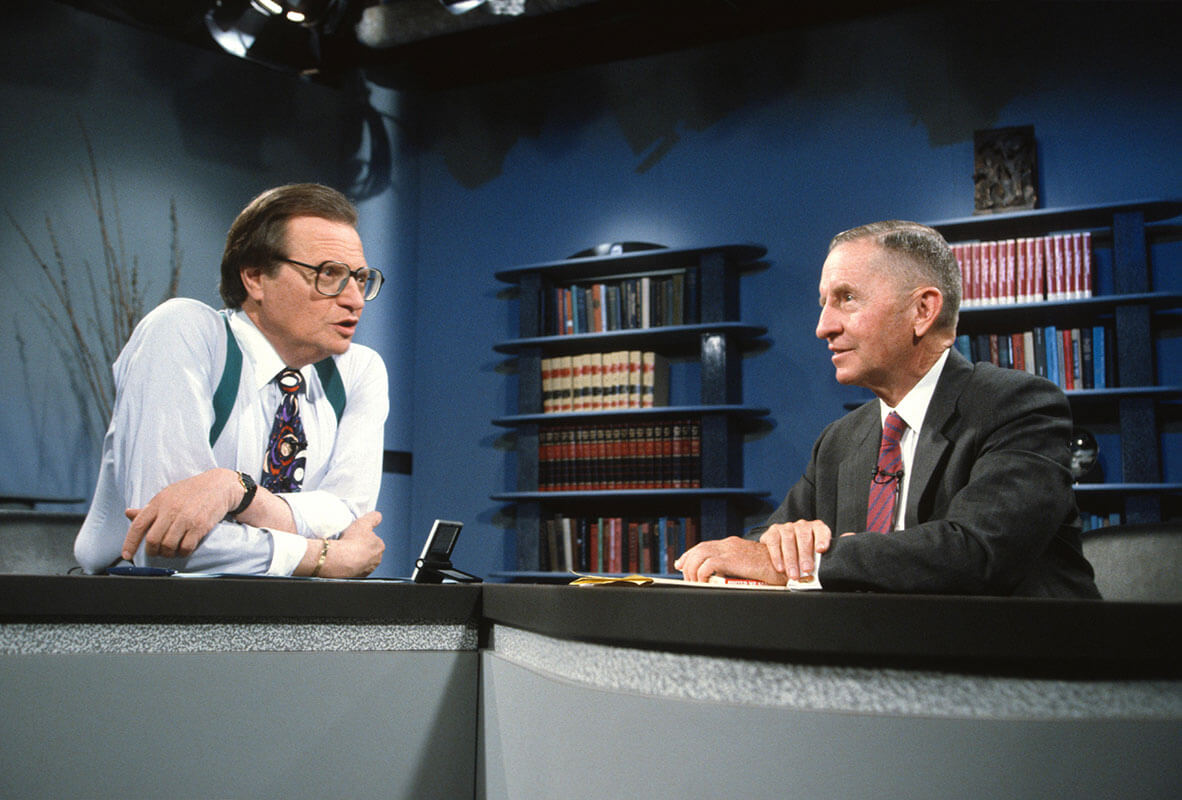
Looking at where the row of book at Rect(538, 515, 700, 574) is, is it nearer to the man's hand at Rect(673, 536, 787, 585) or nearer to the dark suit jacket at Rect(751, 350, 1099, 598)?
the dark suit jacket at Rect(751, 350, 1099, 598)

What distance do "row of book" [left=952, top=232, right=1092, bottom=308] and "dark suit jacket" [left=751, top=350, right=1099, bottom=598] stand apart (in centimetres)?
215

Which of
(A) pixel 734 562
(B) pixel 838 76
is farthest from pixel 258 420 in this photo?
(B) pixel 838 76

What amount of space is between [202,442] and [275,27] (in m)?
3.43

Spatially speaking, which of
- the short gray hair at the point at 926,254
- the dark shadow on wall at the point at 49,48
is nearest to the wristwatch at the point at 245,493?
the short gray hair at the point at 926,254

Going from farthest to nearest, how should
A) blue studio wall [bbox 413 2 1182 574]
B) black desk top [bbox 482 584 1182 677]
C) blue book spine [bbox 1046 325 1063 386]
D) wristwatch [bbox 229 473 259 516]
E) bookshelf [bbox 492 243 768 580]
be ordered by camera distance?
bookshelf [bbox 492 243 768 580] < blue studio wall [bbox 413 2 1182 574] < blue book spine [bbox 1046 325 1063 386] < wristwatch [bbox 229 473 259 516] < black desk top [bbox 482 584 1182 677]

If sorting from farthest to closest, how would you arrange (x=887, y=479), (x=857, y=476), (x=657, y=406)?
(x=657, y=406)
(x=857, y=476)
(x=887, y=479)

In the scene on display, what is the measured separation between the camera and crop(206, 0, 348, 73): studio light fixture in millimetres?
4070

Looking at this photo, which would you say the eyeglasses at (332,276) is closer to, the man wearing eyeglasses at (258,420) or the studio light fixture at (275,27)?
the man wearing eyeglasses at (258,420)

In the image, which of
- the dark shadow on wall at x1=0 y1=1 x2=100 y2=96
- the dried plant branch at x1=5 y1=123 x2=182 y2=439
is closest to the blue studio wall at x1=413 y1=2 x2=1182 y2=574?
the dried plant branch at x1=5 y1=123 x2=182 y2=439

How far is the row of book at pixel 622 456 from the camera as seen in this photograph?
4.20 metres

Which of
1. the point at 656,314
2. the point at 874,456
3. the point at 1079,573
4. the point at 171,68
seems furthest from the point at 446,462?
the point at 1079,573

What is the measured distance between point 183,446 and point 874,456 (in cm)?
113

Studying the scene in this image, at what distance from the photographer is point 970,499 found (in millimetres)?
1317

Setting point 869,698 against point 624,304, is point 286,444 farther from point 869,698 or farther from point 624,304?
point 624,304
